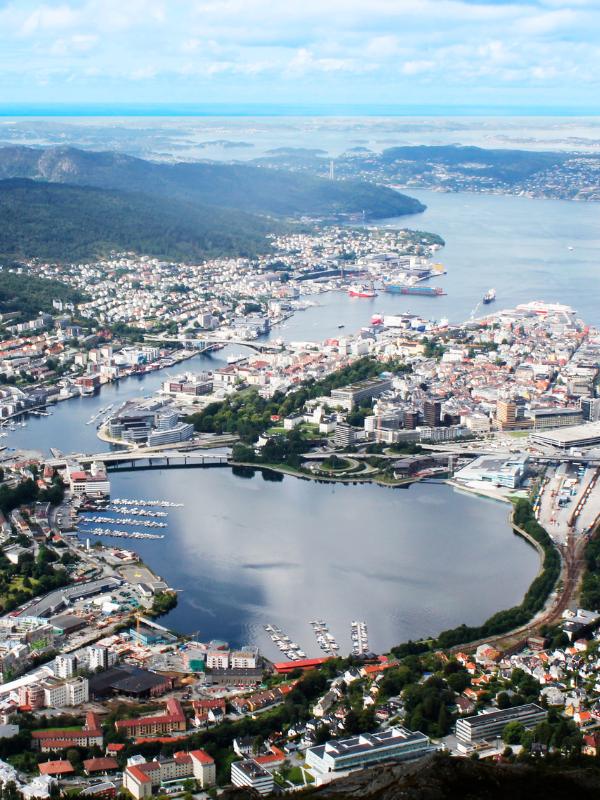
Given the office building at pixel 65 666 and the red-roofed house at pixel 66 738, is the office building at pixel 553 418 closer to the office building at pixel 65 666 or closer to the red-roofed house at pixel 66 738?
the office building at pixel 65 666

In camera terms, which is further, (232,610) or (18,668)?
(232,610)

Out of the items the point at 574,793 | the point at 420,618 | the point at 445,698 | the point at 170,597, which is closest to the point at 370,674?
the point at 445,698

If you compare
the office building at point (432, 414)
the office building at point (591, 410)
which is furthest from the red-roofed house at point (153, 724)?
the office building at point (591, 410)

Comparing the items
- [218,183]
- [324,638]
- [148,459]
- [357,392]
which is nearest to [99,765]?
[324,638]

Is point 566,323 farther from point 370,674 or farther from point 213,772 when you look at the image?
point 213,772

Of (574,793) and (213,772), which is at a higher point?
(574,793)

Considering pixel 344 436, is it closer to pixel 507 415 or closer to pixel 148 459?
pixel 507 415
